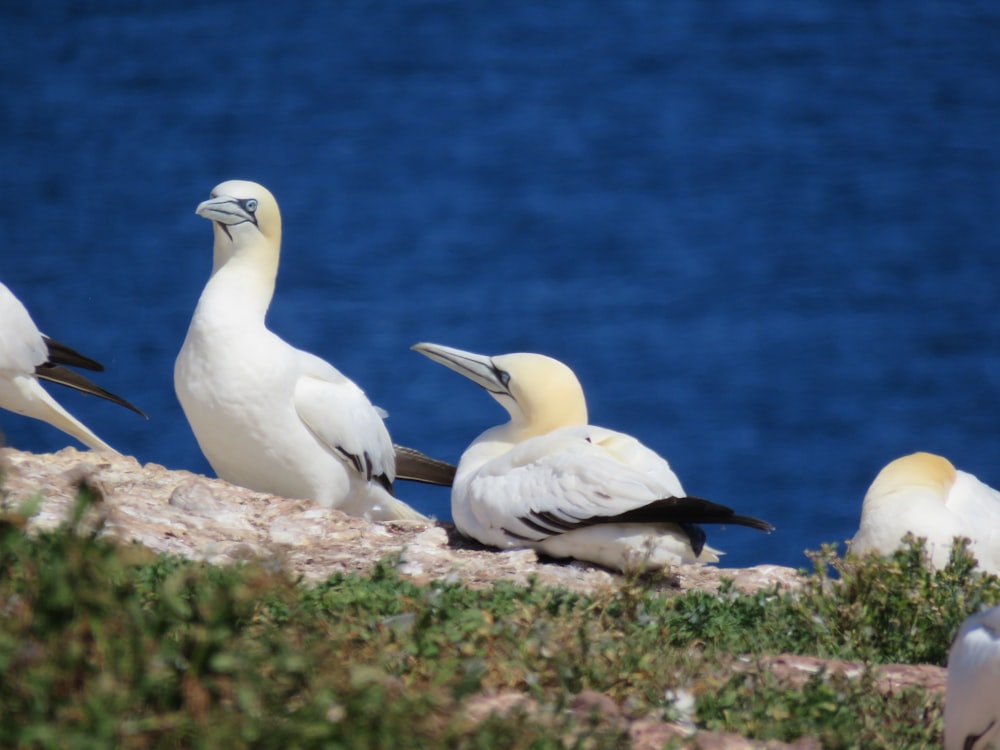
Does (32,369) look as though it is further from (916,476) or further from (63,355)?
(916,476)

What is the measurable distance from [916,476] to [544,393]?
1709 mm

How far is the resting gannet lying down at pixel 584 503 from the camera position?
607cm

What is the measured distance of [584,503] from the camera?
6.14 meters

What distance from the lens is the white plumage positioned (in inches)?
273

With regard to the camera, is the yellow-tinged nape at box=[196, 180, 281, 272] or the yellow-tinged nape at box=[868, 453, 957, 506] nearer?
the yellow-tinged nape at box=[868, 453, 957, 506]

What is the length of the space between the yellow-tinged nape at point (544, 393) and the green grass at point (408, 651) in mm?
1846

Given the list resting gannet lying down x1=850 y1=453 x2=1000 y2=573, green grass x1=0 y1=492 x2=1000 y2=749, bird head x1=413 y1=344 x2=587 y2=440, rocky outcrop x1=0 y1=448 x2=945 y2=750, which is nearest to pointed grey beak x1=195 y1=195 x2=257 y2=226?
rocky outcrop x1=0 y1=448 x2=945 y2=750

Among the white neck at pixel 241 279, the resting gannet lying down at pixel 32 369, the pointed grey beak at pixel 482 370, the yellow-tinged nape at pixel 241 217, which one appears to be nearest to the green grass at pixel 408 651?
the pointed grey beak at pixel 482 370

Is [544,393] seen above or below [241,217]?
below

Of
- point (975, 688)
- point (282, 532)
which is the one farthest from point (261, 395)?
point (975, 688)

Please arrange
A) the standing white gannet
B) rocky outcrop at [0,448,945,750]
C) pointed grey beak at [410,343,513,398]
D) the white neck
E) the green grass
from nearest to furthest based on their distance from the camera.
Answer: the green grass < the standing white gannet < rocky outcrop at [0,448,945,750] < the white neck < pointed grey beak at [410,343,513,398]

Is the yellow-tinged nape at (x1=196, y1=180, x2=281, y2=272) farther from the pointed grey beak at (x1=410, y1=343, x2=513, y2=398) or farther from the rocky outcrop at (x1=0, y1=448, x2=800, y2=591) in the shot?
the rocky outcrop at (x1=0, y1=448, x2=800, y2=591)

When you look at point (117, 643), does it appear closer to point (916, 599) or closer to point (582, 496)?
point (916, 599)

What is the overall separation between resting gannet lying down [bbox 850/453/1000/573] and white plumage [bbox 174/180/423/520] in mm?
Answer: 2351
